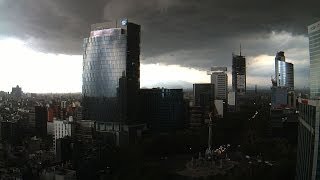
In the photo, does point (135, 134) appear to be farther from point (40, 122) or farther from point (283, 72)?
point (283, 72)

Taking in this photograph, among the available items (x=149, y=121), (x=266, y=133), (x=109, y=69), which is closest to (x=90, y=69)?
(x=109, y=69)

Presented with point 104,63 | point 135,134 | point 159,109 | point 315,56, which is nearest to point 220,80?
point 159,109

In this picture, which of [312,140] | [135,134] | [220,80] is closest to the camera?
[312,140]

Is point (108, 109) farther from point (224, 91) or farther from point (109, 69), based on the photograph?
point (224, 91)

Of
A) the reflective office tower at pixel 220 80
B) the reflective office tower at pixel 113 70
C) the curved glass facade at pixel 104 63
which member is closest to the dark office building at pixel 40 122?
the reflective office tower at pixel 113 70

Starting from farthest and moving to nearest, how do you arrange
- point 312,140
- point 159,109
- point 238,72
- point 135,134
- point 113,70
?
point 238,72 → point 159,109 → point 113,70 → point 135,134 → point 312,140

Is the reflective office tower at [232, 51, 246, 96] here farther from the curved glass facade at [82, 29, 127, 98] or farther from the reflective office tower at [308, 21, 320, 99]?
the reflective office tower at [308, 21, 320, 99]

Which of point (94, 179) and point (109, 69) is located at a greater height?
point (109, 69)
